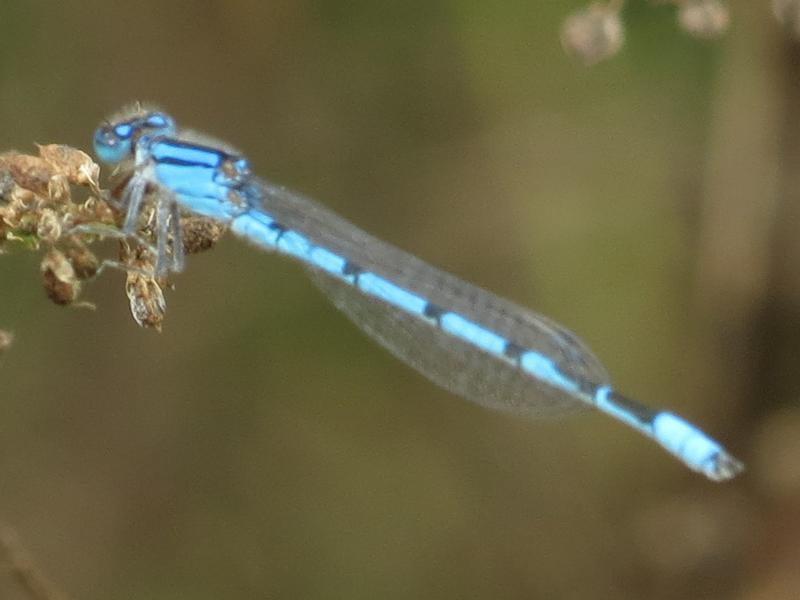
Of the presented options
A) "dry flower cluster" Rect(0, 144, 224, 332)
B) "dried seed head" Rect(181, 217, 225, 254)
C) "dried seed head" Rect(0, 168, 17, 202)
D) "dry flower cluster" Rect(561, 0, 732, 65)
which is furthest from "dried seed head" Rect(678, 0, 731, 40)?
"dried seed head" Rect(0, 168, 17, 202)

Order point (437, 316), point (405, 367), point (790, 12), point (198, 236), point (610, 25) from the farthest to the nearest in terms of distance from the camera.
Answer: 1. point (405, 367)
2. point (437, 316)
3. point (198, 236)
4. point (610, 25)
5. point (790, 12)

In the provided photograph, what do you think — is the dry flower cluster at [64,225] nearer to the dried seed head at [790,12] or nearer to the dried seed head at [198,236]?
the dried seed head at [198,236]

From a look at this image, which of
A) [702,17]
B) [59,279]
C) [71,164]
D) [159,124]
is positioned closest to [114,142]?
[159,124]

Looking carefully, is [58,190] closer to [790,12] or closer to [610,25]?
[610,25]

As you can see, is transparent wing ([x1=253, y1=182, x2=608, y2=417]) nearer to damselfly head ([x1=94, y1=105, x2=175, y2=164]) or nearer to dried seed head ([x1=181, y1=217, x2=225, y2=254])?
damselfly head ([x1=94, y1=105, x2=175, y2=164])

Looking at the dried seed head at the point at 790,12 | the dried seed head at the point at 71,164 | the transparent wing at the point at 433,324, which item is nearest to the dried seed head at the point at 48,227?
the dried seed head at the point at 71,164

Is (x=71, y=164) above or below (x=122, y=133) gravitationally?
below
